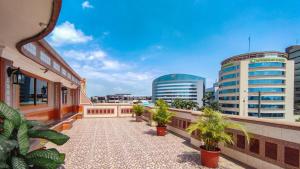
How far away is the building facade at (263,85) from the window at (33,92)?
62423 millimetres

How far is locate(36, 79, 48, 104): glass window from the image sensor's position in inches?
374

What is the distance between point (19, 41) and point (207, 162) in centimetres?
611

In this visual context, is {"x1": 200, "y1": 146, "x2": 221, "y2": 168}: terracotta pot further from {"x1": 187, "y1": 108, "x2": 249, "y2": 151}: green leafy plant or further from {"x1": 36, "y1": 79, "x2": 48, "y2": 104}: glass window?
{"x1": 36, "y1": 79, "x2": 48, "y2": 104}: glass window

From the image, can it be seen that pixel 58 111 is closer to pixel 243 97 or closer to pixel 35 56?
pixel 35 56

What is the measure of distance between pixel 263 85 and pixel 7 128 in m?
71.5

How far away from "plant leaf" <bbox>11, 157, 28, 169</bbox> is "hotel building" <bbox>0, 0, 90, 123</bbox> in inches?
90.9

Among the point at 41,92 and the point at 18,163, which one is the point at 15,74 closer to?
the point at 18,163

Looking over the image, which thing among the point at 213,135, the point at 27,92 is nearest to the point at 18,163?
the point at 213,135

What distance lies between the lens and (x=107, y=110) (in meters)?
18.7

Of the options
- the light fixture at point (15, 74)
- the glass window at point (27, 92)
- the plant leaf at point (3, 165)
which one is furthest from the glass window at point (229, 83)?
the plant leaf at point (3, 165)

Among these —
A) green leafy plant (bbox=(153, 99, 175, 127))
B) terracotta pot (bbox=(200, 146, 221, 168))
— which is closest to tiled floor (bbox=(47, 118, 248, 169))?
terracotta pot (bbox=(200, 146, 221, 168))

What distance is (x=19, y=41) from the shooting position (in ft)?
15.0

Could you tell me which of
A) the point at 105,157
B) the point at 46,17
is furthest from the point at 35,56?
the point at 105,157

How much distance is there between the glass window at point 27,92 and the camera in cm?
765
